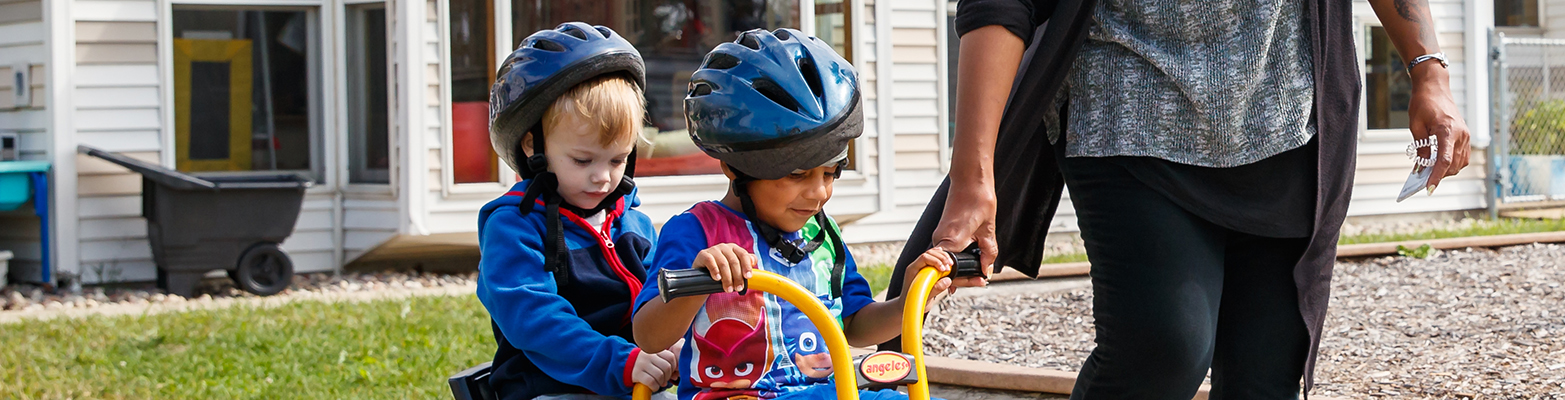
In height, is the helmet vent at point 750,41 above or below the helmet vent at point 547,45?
below

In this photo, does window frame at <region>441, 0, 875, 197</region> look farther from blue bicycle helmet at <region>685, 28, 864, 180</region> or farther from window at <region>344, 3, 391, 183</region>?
blue bicycle helmet at <region>685, 28, 864, 180</region>

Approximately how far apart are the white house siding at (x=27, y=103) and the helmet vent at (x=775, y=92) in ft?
26.0

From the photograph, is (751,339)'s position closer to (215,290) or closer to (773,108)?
(773,108)

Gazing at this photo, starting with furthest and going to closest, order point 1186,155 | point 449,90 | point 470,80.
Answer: point 470,80
point 449,90
point 1186,155

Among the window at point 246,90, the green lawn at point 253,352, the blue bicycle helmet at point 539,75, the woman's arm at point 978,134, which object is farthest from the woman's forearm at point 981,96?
the window at point 246,90

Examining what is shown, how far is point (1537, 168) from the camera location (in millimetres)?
14078

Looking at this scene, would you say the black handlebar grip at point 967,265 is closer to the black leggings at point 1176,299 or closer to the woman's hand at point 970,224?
the woman's hand at point 970,224

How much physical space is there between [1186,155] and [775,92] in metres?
0.80

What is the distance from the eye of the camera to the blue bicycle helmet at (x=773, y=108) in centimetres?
215

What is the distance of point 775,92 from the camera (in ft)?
7.20

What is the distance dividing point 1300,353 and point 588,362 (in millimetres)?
1350

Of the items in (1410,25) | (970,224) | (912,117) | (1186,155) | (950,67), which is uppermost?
(950,67)

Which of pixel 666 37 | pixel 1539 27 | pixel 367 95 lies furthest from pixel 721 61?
pixel 1539 27

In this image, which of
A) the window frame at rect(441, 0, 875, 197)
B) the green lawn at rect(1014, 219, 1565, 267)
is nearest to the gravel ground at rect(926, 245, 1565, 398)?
the green lawn at rect(1014, 219, 1565, 267)
